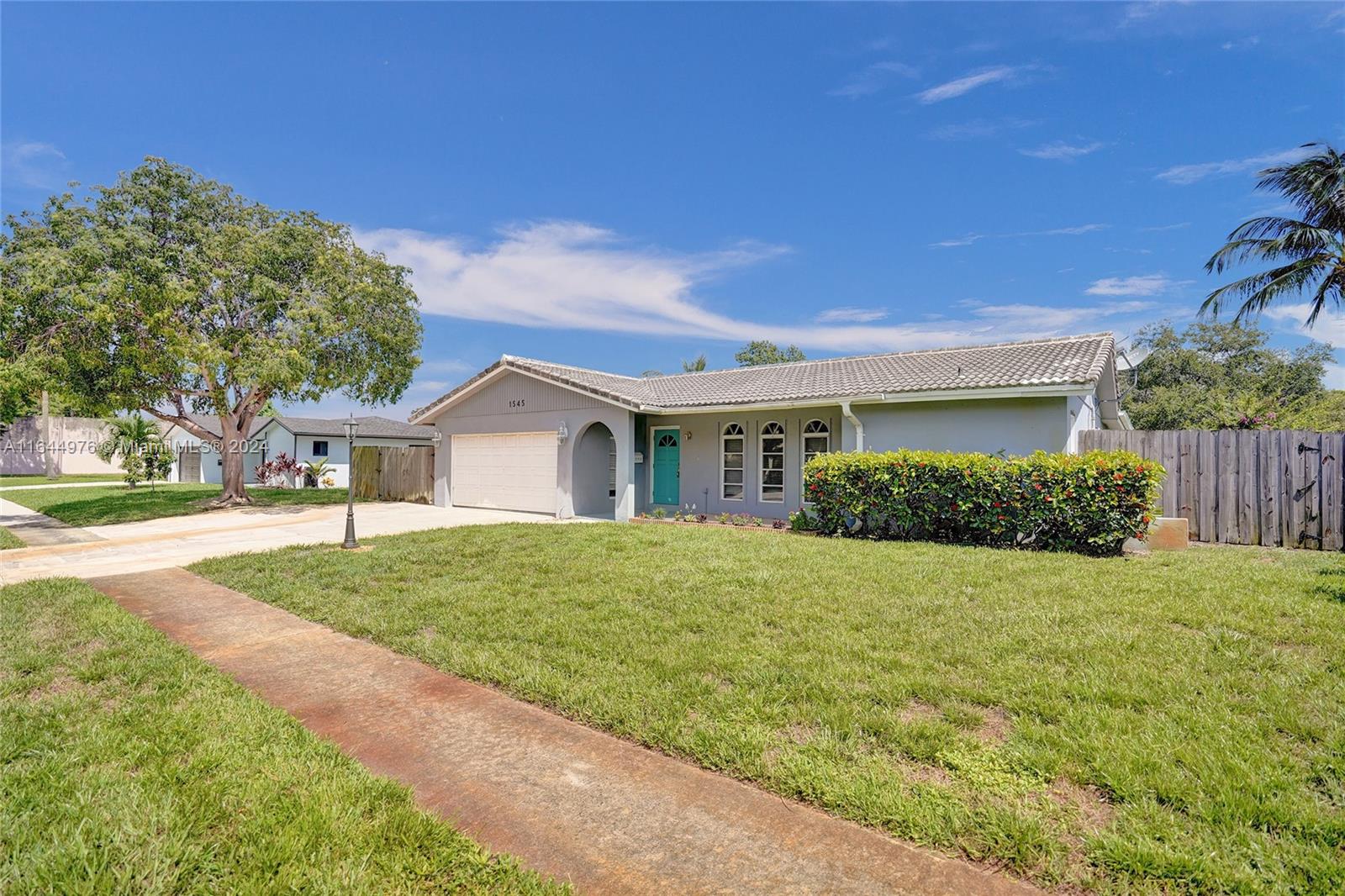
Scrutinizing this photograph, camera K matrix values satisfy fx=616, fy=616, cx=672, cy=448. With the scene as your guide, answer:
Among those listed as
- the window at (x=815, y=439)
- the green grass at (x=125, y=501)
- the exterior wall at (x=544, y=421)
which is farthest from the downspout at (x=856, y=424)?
the green grass at (x=125, y=501)

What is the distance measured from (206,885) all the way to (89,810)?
2.93ft

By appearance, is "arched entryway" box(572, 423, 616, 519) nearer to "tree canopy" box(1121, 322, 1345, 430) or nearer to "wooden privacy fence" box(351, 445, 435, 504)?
"wooden privacy fence" box(351, 445, 435, 504)

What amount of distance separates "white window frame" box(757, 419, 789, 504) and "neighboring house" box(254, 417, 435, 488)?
1938 cm

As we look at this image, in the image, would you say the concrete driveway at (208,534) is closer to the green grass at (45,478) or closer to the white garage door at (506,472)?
the white garage door at (506,472)

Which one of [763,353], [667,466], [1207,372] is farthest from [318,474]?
[1207,372]

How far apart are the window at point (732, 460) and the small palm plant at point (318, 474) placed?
22.2 metres

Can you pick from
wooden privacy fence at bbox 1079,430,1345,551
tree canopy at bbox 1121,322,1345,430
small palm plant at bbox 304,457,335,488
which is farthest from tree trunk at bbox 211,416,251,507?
tree canopy at bbox 1121,322,1345,430

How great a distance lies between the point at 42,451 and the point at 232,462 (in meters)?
35.1

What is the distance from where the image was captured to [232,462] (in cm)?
1869

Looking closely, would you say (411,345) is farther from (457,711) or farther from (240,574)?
(457,711)

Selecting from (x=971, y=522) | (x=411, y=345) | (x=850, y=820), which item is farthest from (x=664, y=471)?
(x=850, y=820)

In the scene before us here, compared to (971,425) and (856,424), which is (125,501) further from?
(971,425)

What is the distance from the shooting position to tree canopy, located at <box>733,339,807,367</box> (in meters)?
54.4

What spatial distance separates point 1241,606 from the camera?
218 inches
